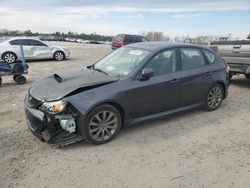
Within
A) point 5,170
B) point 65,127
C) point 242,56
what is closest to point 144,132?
point 65,127

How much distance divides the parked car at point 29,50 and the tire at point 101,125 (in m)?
11.5

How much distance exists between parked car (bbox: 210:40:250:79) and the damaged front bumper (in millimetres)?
6144

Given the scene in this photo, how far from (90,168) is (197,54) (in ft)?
12.0

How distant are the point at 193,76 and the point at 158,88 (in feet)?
3.50

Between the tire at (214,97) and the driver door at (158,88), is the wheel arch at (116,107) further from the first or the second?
the tire at (214,97)

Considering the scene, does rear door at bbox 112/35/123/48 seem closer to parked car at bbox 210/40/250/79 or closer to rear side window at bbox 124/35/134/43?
rear side window at bbox 124/35/134/43

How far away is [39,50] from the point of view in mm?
16500

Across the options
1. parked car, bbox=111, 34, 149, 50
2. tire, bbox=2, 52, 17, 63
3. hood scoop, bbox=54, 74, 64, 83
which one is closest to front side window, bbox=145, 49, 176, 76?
hood scoop, bbox=54, 74, 64, 83

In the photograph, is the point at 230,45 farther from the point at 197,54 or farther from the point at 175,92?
the point at 175,92

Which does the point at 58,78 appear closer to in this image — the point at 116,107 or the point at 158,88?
the point at 116,107

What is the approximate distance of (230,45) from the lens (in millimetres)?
9375

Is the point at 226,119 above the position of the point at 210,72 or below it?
below

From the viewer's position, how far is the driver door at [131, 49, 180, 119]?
5254mm

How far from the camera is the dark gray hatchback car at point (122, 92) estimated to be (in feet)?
15.1
